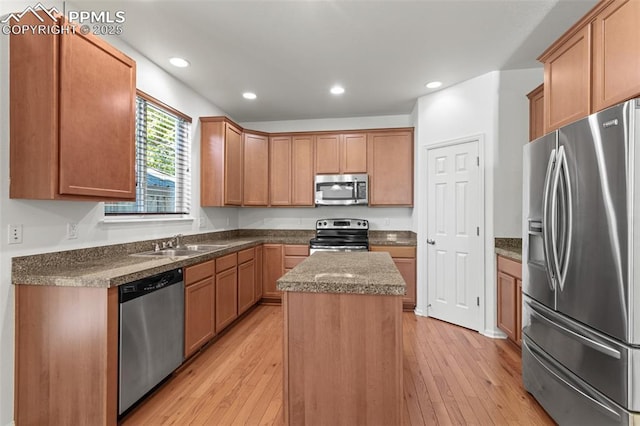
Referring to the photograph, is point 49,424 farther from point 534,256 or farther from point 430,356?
point 534,256

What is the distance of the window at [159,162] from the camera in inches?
110

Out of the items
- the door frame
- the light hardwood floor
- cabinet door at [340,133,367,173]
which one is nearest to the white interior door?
the door frame

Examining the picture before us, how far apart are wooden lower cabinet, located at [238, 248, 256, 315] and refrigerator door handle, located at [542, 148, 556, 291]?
2.87 meters

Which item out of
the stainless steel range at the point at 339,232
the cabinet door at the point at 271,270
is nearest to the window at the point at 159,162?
the cabinet door at the point at 271,270

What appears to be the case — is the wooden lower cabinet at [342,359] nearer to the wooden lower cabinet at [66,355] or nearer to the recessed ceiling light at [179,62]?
the wooden lower cabinet at [66,355]

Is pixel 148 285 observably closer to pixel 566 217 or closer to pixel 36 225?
pixel 36 225

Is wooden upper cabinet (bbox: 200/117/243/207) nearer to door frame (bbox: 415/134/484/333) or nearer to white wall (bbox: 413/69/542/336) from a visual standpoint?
door frame (bbox: 415/134/484/333)

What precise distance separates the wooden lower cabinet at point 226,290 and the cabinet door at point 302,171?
4.94ft

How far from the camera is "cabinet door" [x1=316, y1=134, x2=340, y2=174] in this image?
4.43 meters

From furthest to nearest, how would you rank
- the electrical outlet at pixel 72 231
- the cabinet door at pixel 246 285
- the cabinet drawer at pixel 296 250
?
the cabinet drawer at pixel 296 250 → the cabinet door at pixel 246 285 → the electrical outlet at pixel 72 231

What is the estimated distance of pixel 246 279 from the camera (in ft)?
12.1

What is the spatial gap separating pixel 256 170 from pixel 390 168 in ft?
6.51

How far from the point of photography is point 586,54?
1812mm

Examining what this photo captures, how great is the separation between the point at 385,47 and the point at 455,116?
1.30m
